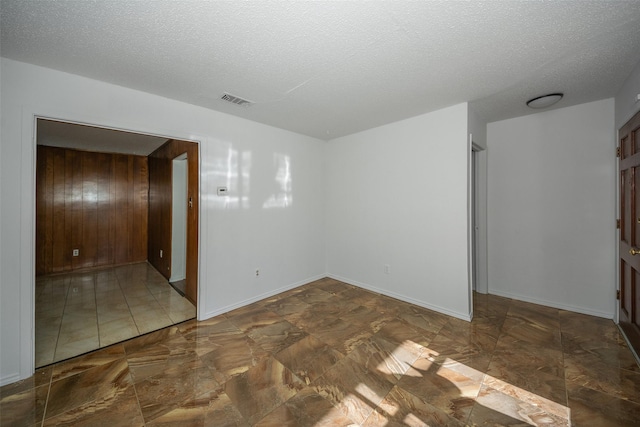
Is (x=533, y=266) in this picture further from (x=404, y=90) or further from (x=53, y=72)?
(x=53, y=72)

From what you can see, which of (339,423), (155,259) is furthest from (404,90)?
(155,259)

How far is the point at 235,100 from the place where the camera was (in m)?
2.71

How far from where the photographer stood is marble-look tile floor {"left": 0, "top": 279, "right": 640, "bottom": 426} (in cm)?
160

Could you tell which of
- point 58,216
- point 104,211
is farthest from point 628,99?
point 58,216

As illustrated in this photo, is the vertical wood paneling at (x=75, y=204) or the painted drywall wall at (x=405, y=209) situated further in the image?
the vertical wood paneling at (x=75, y=204)

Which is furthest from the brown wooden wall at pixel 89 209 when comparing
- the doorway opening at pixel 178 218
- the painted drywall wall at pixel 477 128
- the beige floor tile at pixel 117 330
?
the painted drywall wall at pixel 477 128

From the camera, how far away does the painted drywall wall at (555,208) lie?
112 inches

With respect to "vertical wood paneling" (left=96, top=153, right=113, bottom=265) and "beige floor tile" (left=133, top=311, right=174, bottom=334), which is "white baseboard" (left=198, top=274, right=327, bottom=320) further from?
"vertical wood paneling" (left=96, top=153, right=113, bottom=265)

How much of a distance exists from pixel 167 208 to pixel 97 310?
6.14ft

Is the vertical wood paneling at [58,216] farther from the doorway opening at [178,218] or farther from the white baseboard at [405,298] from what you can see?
the white baseboard at [405,298]

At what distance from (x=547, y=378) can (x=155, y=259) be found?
6.23 m

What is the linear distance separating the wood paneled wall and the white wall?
9.0 inches

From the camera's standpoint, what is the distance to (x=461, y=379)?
6.30 ft

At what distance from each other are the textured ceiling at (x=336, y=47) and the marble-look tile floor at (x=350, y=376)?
8.30ft
